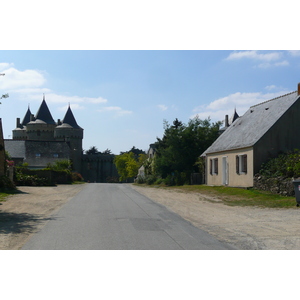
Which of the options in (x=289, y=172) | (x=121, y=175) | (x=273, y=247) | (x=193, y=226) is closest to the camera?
(x=273, y=247)

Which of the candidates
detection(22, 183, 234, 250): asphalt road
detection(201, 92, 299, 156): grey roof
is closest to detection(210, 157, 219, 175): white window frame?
detection(201, 92, 299, 156): grey roof

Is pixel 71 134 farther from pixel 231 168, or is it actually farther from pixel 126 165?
pixel 231 168

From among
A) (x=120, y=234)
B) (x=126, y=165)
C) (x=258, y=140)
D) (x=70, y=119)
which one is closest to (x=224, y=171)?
(x=258, y=140)

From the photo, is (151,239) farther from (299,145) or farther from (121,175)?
(121,175)

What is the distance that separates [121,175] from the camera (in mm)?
90875

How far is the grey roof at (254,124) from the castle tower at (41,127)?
68.3 m

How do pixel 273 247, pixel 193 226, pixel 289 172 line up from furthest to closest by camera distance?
1. pixel 289 172
2. pixel 193 226
3. pixel 273 247

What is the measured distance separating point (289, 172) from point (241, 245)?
13740 millimetres

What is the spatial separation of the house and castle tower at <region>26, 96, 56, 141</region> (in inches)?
2761

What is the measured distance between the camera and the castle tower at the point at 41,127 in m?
94.5

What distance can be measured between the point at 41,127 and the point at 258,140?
7682cm

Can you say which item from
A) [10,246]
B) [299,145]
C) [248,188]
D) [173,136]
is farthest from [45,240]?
[173,136]

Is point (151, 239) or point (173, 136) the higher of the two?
point (173, 136)

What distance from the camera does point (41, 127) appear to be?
310 ft
